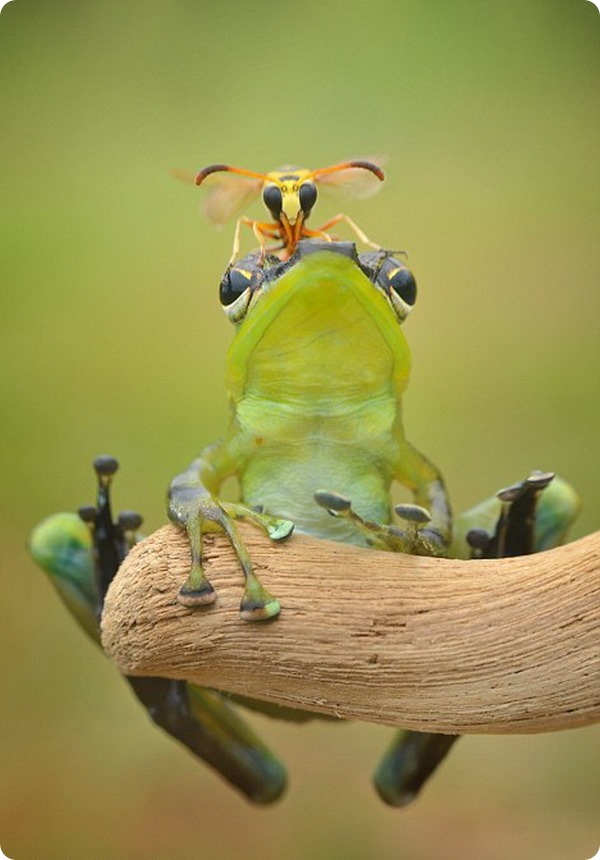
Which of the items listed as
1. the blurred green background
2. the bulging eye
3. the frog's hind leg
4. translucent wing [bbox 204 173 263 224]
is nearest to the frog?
the bulging eye

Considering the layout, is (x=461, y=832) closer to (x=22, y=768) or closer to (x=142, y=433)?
(x=22, y=768)

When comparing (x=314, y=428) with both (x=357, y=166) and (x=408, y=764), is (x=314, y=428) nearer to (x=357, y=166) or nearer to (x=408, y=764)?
(x=357, y=166)

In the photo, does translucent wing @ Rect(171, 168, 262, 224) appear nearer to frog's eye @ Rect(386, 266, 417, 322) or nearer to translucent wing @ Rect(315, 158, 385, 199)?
translucent wing @ Rect(315, 158, 385, 199)

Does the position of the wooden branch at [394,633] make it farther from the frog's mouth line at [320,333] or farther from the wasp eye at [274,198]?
the wasp eye at [274,198]

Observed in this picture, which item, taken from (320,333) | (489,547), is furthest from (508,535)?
(320,333)


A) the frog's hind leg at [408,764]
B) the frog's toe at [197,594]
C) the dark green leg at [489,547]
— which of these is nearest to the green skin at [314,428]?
the frog's toe at [197,594]
